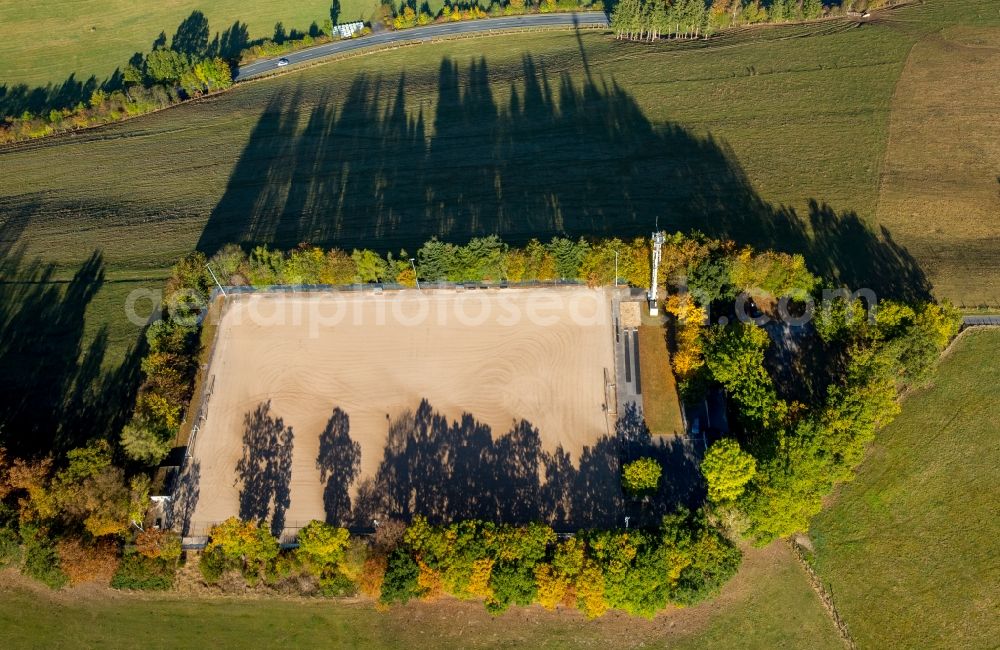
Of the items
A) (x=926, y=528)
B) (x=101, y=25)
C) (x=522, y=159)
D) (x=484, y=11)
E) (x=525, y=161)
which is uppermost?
(x=101, y=25)

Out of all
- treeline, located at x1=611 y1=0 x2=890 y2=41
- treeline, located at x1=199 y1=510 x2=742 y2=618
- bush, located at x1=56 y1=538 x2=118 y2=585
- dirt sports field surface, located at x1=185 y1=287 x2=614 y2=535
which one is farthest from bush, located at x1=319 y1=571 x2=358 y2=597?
treeline, located at x1=611 y1=0 x2=890 y2=41

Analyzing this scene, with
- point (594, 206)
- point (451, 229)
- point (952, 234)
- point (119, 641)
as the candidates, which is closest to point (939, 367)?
point (952, 234)

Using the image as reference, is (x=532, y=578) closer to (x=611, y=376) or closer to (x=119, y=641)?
(x=611, y=376)

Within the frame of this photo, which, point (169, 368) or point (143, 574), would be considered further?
point (169, 368)

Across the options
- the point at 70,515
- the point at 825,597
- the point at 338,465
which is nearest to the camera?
the point at 825,597

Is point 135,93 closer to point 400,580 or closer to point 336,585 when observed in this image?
point 336,585

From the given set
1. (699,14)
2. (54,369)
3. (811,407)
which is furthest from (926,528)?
(54,369)

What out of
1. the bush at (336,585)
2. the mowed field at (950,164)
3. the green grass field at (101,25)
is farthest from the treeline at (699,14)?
the bush at (336,585)
